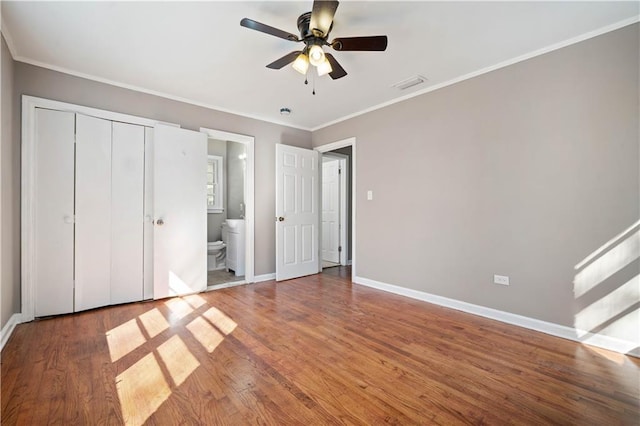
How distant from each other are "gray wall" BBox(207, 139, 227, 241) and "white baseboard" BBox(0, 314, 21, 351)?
3.03m

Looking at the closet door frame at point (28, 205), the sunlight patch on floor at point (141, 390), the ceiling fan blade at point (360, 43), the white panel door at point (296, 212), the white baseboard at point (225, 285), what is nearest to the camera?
the sunlight patch on floor at point (141, 390)

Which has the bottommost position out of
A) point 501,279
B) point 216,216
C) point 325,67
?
point 501,279

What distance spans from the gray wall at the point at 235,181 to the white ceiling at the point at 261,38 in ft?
7.43

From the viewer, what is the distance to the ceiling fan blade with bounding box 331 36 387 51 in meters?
1.98

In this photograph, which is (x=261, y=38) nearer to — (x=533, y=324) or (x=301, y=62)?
(x=301, y=62)

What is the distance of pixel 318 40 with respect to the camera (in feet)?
6.81

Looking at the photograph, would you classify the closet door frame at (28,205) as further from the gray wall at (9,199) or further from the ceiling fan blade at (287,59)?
the ceiling fan blade at (287,59)

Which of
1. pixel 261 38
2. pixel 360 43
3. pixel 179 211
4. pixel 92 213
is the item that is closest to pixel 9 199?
pixel 92 213

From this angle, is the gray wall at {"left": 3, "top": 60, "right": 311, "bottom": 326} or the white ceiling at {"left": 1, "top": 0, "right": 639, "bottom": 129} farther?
the gray wall at {"left": 3, "top": 60, "right": 311, "bottom": 326}

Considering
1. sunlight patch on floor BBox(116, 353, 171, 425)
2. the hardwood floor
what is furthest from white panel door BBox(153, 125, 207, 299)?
sunlight patch on floor BBox(116, 353, 171, 425)

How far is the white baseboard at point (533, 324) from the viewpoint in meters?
2.19

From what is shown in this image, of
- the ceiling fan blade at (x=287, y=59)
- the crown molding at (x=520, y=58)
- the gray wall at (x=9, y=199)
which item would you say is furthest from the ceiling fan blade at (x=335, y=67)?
the gray wall at (x=9, y=199)

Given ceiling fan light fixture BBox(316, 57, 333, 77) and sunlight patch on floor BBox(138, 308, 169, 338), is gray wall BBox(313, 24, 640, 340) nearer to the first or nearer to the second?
ceiling fan light fixture BBox(316, 57, 333, 77)

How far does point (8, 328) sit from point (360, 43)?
3808 millimetres
